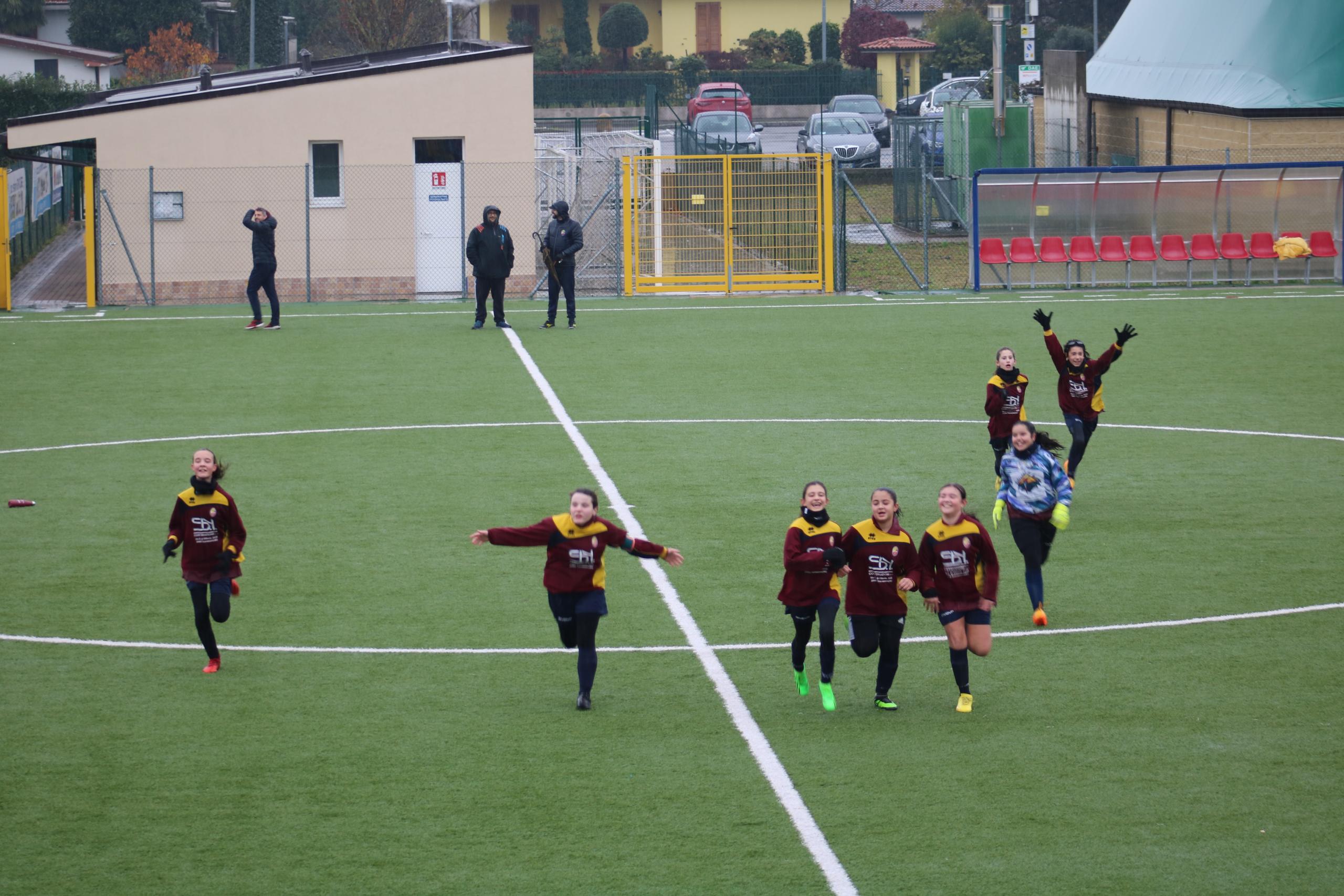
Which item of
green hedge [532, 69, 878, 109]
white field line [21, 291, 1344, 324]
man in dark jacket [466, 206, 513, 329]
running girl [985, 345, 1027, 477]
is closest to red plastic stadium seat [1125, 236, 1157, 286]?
white field line [21, 291, 1344, 324]

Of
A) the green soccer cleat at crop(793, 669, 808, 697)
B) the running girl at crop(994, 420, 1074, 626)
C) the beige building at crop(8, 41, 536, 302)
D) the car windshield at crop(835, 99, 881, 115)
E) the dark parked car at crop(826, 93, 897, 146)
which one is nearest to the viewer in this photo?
the green soccer cleat at crop(793, 669, 808, 697)

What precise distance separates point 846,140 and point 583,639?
47396 mm

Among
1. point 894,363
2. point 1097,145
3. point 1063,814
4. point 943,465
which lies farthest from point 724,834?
point 1097,145

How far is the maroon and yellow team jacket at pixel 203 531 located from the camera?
35.7 feet

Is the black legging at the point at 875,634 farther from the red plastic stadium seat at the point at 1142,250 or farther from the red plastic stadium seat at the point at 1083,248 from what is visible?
Result: the red plastic stadium seat at the point at 1142,250

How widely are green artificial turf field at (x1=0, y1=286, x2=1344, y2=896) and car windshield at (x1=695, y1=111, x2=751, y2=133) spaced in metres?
34.8

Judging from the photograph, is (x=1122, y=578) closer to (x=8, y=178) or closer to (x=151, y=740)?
(x=151, y=740)

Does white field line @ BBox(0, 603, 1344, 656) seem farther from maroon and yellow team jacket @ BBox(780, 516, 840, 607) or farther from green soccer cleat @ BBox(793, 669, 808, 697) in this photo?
maroon and yellow team jacket @ BBox(780, 516, 840, 607)

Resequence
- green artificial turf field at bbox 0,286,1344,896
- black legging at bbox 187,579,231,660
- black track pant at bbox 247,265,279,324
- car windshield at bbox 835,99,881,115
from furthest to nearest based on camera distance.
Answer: car windshield at bbox 835,99,881,115, black track pant at bbox 247,265,279,324, black legging at bbox 187,579,231,660, green artificial turf field at bbox 0,286,1344,896

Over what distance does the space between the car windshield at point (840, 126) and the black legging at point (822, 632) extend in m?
47.0

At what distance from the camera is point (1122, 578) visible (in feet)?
44.1

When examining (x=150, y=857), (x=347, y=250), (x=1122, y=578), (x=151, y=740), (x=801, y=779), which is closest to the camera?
(x=150, y=857)

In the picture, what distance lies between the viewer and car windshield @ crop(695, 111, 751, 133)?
2242 inches

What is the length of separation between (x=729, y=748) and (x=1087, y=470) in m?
9.23
